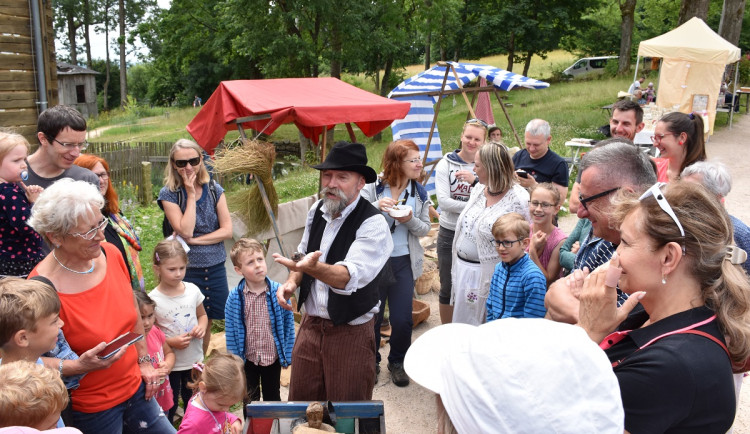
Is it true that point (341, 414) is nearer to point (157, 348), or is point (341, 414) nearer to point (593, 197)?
point (157, 348)

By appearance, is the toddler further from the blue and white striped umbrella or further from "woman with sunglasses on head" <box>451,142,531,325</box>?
the blue and white striped umbrella

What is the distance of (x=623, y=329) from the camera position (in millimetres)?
1972

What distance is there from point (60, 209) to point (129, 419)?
123cm

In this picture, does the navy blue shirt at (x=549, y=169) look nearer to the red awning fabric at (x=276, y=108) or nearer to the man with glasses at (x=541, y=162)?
the man with glasses at (x=541, y=162)

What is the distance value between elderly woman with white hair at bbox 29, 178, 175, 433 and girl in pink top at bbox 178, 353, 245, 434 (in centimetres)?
34

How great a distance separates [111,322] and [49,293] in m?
0.45

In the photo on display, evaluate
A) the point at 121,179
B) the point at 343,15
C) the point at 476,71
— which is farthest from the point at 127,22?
the point at 476,71

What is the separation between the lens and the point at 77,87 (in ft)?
145

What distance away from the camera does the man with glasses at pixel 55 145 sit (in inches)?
135

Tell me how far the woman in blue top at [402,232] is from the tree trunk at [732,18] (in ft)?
62.2

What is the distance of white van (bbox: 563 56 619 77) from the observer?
35544mm

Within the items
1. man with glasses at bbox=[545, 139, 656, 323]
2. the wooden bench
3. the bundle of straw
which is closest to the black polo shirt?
man with glasses at bbox=[545, 139, 656, 323]

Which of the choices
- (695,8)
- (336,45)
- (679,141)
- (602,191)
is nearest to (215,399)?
(602,191)

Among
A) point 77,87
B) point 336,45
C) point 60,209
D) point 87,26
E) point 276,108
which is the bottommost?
point 60,209
